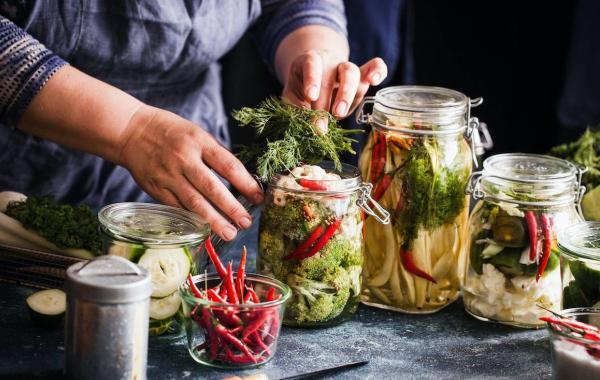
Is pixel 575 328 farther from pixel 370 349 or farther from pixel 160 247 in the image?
pixel 160 247

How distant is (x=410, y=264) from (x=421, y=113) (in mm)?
256

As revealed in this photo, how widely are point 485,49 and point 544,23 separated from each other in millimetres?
245

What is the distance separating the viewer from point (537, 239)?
1419 millimetres

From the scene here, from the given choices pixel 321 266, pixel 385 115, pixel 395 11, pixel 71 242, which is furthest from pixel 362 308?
pixel 395 11

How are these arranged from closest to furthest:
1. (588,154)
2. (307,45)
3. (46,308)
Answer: (46,308), (588,154), (307,45)

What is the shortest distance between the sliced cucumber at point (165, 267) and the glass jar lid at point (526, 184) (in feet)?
1.65

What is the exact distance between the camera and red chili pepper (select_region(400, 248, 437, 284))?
150 centimetres

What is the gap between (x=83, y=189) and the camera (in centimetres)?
201

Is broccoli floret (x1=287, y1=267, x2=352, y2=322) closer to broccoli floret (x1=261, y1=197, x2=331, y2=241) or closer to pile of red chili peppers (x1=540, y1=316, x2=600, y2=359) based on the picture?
broccoli floret (x1=261, y1=197, x2=331, y2=241)

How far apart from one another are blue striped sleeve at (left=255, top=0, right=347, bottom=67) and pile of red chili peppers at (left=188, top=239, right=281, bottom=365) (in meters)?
0.89

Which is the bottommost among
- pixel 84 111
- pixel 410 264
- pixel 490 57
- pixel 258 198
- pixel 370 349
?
pixel 370 349

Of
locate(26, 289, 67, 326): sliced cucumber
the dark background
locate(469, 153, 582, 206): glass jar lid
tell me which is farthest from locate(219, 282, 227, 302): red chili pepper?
the dark background

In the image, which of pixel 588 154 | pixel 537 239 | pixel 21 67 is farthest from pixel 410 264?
pixel 21 67

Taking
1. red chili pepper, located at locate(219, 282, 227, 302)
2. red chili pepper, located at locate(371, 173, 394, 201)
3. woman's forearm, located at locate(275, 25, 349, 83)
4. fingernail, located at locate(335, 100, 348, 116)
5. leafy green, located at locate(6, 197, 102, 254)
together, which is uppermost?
woman's forearm, located at locate(275, 25, 349, 83)
